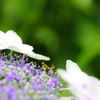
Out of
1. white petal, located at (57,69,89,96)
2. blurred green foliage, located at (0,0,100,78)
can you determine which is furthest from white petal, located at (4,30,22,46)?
blurred green foliage, located at (0,0,100,78)

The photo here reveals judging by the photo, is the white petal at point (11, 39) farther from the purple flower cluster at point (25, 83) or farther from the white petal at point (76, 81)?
the white petal at point (76, 81)

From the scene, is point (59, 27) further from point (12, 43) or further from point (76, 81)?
point (76, 81)

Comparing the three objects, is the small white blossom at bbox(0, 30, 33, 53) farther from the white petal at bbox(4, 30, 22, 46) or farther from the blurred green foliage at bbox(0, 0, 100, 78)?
the blurred green foliage at bbox(0, 0, 100, 78)

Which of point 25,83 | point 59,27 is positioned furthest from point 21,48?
point 59,27

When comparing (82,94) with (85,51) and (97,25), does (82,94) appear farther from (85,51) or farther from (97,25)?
(97,25)

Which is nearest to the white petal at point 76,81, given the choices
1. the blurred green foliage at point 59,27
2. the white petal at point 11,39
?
the white petal at point 11,39

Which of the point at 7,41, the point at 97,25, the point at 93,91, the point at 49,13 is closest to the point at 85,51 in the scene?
the point at 97,25
